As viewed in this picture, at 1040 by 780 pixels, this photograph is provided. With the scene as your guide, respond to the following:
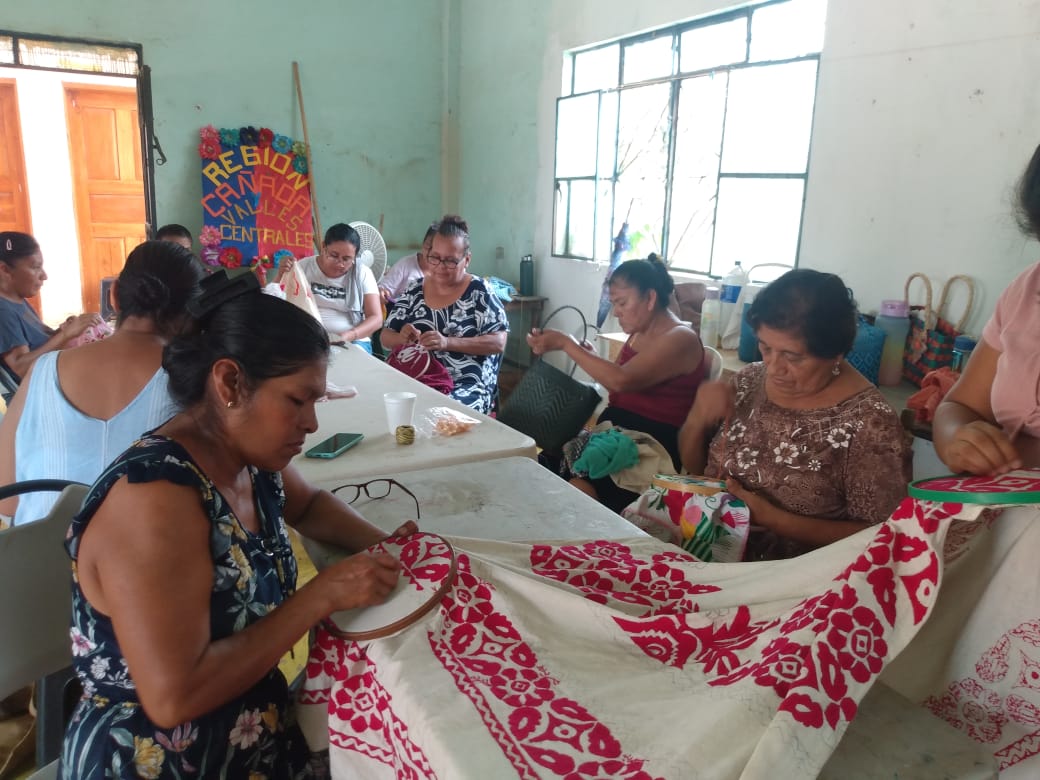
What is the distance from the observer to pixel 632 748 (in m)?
0.97

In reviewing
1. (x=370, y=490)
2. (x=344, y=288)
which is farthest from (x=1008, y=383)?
(x=344, y=288)

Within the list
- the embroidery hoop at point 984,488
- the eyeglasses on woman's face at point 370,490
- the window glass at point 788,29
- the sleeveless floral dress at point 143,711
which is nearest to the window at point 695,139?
the window glass at point 788,29

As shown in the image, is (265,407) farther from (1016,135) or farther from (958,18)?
(958,18)

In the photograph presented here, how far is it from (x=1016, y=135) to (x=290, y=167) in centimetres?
582

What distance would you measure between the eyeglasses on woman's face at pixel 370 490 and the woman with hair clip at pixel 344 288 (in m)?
2.97

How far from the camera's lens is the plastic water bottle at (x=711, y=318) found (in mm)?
4363

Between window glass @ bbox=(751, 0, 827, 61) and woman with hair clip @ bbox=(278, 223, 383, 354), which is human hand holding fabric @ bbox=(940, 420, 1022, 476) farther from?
woman with hair clip @ bbox=(278, 223, 383, 354)

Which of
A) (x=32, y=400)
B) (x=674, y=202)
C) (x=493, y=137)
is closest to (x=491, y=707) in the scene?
(x=32, y=400)

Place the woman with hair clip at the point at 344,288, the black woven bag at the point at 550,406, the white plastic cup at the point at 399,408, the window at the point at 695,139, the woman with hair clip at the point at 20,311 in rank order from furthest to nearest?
the woman with hair clip at the point at 344,288 < the window at the point at 695,139 < the woman with hair clip at the point at 20,311 < the black woven bag at the point at 550,406 < the white plastic cup at the point at 399,408

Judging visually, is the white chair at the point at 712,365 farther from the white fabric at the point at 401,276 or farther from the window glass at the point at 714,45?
the white fabric at the point at 401,276

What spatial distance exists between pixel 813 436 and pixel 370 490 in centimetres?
118

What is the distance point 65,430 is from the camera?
71.2 inches

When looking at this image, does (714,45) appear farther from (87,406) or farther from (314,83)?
(87,406)

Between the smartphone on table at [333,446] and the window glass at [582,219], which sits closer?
the smartphone on table at [333,446]
